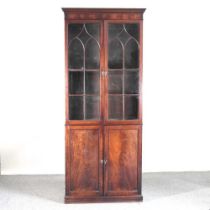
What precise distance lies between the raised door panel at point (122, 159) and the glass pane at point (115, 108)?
0.11 metres

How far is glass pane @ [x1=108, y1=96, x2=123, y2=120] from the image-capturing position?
11.4ft

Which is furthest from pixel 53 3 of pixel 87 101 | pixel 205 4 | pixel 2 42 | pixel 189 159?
pixel 189 159

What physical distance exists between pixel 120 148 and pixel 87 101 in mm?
566

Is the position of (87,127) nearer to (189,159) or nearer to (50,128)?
(50,128)

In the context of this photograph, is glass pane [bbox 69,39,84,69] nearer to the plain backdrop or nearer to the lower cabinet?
the lower cabinet

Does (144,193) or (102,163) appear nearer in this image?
→ (102,163)

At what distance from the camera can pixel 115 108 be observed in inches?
137

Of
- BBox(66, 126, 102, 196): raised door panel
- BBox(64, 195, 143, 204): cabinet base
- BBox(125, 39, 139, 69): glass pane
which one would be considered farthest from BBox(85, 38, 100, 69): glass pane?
BBox(64, 195, 143, 204): cabinet base

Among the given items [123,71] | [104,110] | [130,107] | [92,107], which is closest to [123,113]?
[130,107]

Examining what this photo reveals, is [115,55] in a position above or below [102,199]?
above

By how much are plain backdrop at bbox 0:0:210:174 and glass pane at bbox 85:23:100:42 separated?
0.93 metres

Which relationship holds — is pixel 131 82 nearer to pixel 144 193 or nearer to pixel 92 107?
pixel 92 107

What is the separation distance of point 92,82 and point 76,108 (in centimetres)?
30

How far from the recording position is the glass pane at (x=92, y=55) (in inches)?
135
